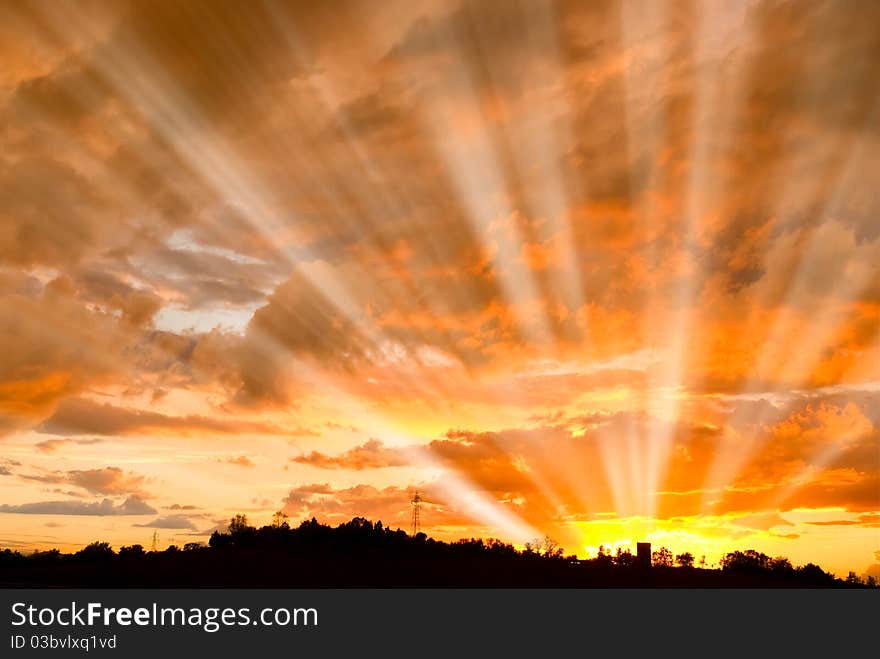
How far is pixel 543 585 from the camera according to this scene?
94250 mm

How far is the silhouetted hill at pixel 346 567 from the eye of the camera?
88.5m

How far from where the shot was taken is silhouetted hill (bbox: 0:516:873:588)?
290 ft

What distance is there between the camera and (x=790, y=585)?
107375 millimetres

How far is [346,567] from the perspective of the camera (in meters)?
99.5
